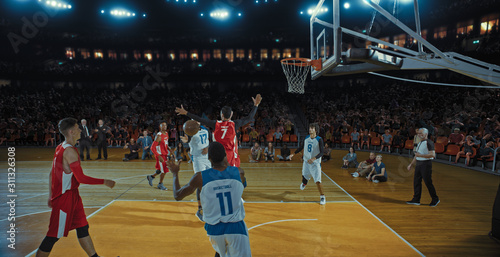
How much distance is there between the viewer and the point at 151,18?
1385 inches

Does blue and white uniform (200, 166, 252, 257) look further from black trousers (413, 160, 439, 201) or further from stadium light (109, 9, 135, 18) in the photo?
stadium light (109, 9, 135, 18)

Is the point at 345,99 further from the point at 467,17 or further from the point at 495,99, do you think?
the point at 467,17

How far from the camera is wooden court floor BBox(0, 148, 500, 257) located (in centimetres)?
465

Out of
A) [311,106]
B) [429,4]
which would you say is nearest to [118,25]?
[311,106]

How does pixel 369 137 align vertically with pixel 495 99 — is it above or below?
below

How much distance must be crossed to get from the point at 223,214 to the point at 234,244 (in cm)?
31

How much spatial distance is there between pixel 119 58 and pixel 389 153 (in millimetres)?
34714

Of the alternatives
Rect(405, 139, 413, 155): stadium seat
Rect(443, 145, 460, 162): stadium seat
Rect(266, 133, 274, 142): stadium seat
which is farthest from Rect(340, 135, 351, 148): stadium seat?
Rect(443, 145, 460, 162): stadium seat

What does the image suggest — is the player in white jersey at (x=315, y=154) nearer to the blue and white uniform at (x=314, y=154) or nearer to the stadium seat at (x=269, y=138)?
the blue and white uniform at (x=314, y=154)

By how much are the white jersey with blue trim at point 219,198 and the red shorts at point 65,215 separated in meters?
1.89

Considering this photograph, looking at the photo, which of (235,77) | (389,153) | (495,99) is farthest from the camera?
(235,77)

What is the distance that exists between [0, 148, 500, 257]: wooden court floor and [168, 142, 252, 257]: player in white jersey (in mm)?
1864

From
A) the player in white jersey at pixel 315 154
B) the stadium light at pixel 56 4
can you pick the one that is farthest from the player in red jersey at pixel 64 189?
the stadium light at pixel 56 4

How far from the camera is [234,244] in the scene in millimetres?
2762
